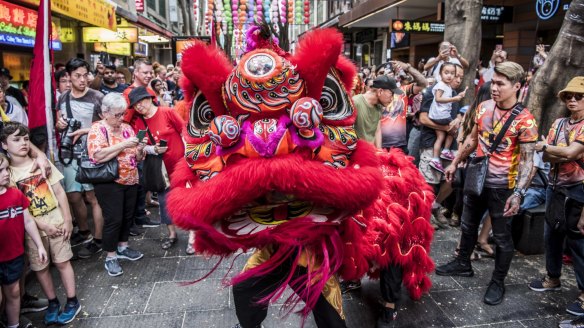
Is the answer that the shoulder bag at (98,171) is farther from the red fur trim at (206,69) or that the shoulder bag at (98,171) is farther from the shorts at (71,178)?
the red fur trim at (206,69)

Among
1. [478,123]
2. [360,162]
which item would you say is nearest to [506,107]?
[478,123]

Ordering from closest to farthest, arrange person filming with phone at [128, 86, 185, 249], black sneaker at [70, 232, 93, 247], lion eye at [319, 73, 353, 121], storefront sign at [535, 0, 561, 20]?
lion eye at [319, 73, 353, 121] → person filming with phone at [128, 86, 185, 249] → black sneaker at [70, 232, 93, 247] → storefront sign at [535, 0, 561, 20]

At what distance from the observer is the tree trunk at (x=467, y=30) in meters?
6.76

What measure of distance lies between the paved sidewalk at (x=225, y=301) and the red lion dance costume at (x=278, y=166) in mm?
1067

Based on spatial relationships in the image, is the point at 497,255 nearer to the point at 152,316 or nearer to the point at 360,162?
the point at 360,162

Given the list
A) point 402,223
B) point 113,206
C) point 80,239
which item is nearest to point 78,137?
point 113,206

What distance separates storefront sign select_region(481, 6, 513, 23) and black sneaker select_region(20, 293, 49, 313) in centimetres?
1002

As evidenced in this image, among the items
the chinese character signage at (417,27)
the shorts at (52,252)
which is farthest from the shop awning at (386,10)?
the shorts at (52,252)

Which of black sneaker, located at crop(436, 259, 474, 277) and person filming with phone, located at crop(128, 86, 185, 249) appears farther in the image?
person filming with phone, located at crop(128, 86, 185, 249)

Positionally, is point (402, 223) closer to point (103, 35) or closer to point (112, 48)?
point (103, 35)

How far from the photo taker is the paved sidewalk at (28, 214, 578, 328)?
309cm

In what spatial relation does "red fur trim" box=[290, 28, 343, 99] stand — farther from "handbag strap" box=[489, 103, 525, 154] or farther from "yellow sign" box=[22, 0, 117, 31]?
"yellow sign" box=[22, 0, 117, 31]

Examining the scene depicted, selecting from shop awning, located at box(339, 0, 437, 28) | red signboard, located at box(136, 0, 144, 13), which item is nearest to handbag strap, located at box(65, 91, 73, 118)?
shop awning, located at box(339, 0, 437, 28)

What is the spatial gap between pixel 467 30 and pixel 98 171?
606 centimetres
